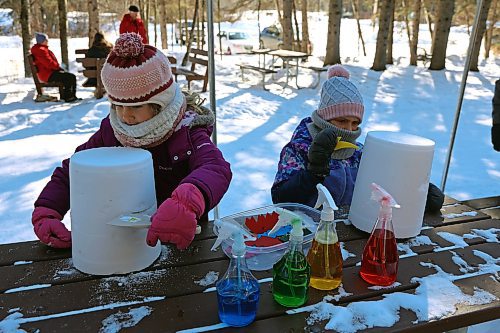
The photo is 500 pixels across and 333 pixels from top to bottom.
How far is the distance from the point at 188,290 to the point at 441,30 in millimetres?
10343

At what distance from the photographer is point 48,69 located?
23.6 feet

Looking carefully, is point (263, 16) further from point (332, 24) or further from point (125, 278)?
Result: point (125, 278)

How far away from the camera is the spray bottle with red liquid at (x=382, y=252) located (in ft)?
3.71

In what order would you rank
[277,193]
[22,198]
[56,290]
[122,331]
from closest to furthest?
[122,331] < [56,290] < [277,193] < [22,198]

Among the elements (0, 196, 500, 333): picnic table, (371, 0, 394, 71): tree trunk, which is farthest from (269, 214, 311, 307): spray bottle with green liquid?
(371, 0, 394, 71): tree trunk

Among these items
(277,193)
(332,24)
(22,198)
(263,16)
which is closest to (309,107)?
(332,24)

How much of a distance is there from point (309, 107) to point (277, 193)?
5234mm

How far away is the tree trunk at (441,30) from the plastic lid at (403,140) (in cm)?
947

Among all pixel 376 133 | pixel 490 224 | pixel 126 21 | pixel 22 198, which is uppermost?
pixel 126 21

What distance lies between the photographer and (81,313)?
3.28ft

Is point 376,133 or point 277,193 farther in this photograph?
point 277,193

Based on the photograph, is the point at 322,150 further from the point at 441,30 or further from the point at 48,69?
the point at 441,30

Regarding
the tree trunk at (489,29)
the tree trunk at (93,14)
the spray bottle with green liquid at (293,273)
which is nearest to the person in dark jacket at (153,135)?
the spray bottle with green liquid at (293,273)

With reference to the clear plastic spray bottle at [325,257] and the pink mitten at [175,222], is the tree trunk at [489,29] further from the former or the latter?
the pink mitten at [175,222]
